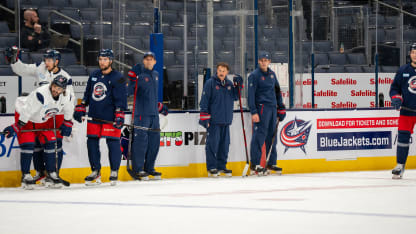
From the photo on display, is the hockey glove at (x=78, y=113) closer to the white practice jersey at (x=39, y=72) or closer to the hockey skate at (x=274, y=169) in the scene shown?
the white practice jersey at (x=39, y=72)

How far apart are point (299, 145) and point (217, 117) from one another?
1458 millimetres

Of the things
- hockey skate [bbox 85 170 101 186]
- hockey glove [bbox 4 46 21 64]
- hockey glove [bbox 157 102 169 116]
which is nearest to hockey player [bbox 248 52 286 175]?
hockey glove [bbox 157 102 169 116]

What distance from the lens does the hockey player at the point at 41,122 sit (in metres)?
7.85

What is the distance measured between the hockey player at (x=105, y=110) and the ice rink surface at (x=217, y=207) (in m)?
0.31

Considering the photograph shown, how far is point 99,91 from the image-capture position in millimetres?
8375

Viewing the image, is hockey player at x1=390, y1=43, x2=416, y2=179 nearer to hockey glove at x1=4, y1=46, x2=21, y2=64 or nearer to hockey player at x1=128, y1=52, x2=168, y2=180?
hockey player at x1=128, y1=52, x2=168, y2=180

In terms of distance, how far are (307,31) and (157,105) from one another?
191 inches

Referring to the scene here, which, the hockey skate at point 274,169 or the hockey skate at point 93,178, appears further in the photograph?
the hockey skate at point 274,169

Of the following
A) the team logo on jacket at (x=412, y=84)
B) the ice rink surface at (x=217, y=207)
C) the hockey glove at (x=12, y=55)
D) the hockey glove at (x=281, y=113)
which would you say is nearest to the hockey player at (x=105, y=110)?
the ice rink surface at (x=217, y=207)

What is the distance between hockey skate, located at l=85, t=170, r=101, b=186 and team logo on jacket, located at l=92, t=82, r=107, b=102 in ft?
2.63

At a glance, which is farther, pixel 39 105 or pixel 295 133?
pixel 295 133

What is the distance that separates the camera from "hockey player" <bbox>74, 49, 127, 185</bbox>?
8.32m

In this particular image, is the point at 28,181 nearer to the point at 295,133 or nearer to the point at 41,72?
the point at 41,72

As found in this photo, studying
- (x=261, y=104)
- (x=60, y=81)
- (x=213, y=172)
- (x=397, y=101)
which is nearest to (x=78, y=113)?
(x=60, y=81)
